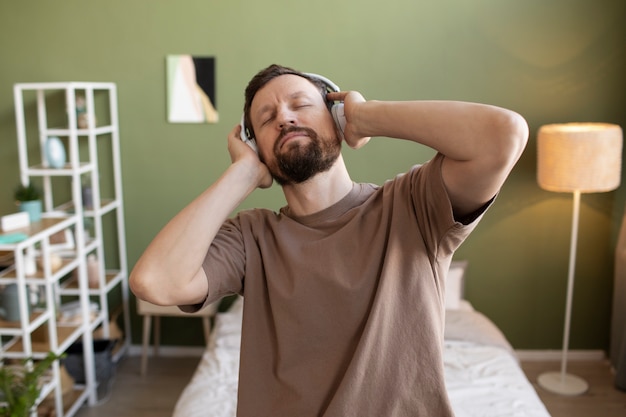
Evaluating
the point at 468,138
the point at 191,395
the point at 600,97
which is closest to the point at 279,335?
the point at 468,138

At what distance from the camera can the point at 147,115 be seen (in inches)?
139

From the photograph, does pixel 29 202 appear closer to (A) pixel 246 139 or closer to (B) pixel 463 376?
(A) pixel 246 139

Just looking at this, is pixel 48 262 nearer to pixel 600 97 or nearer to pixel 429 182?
pixel 429 182

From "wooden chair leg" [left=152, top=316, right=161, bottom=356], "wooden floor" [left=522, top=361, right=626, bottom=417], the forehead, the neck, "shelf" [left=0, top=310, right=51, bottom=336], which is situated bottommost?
"wooden floor" [left=522, top=361, right=626, bottom=417]

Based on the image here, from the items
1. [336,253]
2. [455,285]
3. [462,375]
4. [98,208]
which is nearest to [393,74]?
[455,285]

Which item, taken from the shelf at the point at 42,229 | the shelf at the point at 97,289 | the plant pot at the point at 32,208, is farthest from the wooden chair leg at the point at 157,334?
the plant pot at the point at 32,208

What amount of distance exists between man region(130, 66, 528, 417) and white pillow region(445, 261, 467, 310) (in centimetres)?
222

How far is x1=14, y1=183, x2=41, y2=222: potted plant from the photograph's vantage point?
9.58 ft

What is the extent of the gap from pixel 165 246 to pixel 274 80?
0.43 m

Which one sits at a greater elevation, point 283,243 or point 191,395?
point 283,243

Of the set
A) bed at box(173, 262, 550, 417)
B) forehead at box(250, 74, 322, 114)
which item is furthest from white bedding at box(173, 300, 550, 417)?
forehead at box(250, 74, 322, 114)

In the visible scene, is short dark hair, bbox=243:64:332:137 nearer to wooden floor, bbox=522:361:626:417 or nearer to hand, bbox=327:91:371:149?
hand, bbox=327:91:371:149

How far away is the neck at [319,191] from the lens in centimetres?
125

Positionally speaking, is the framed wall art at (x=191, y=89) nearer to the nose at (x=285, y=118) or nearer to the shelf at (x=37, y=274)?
the shelf at (x=37, y=274)
